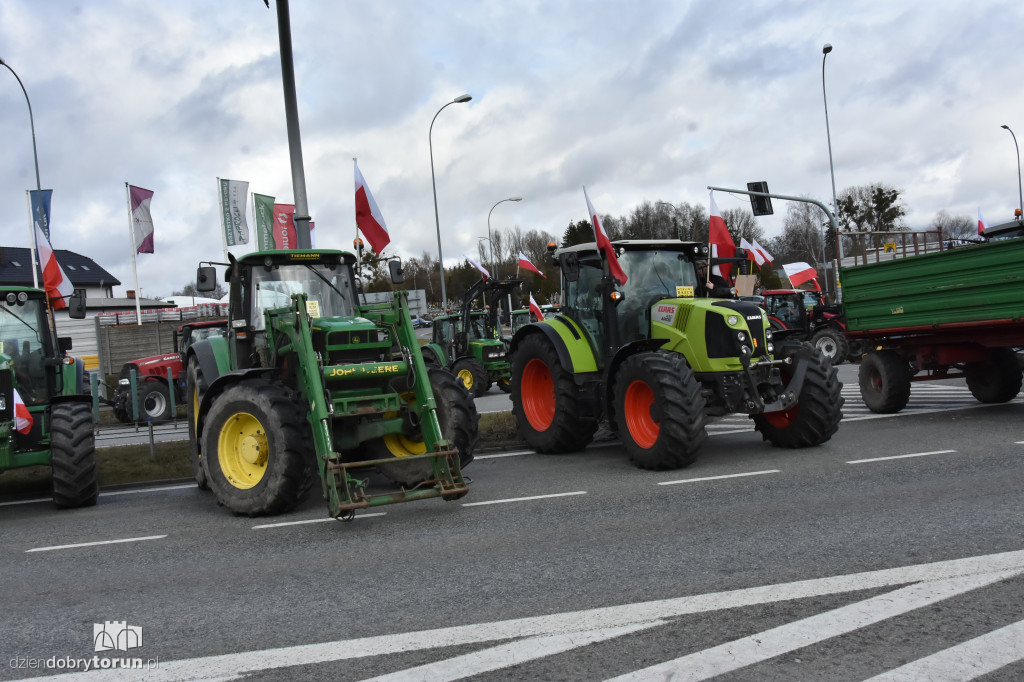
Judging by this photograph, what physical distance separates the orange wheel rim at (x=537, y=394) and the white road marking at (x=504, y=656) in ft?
23.2

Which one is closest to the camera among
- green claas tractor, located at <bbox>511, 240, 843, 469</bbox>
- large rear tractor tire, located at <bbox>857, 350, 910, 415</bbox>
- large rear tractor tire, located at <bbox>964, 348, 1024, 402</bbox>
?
green claas tractor, located at <bbox>511, 240, 843, 469</bbox>

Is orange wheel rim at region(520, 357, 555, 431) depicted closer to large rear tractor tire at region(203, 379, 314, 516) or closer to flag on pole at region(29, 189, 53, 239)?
large rear tractor tire at region(203, 379, 314, 516)

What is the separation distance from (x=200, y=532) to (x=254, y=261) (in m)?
2.89

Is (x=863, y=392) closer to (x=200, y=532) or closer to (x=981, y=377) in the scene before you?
(x=981, y=377)

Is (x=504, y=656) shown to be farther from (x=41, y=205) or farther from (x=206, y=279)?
(x=41, y=205)

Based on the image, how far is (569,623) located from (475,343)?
18.2 metres

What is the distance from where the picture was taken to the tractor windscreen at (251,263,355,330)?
8.81 meters

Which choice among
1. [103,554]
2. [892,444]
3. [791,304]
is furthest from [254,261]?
[791,304]

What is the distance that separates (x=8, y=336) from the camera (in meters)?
9.45

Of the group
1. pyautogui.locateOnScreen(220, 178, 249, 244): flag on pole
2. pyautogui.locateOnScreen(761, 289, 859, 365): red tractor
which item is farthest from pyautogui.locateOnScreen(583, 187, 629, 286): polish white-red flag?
pyautogui.locateOnScreen(761, 289, 859, 365): red tractor

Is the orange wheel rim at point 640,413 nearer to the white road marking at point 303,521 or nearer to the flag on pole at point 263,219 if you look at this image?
the white road marking at point 303,521

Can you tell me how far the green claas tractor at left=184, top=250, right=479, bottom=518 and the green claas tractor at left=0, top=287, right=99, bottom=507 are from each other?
1160 mm

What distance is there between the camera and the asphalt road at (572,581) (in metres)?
3.99

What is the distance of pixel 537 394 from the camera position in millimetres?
11602
